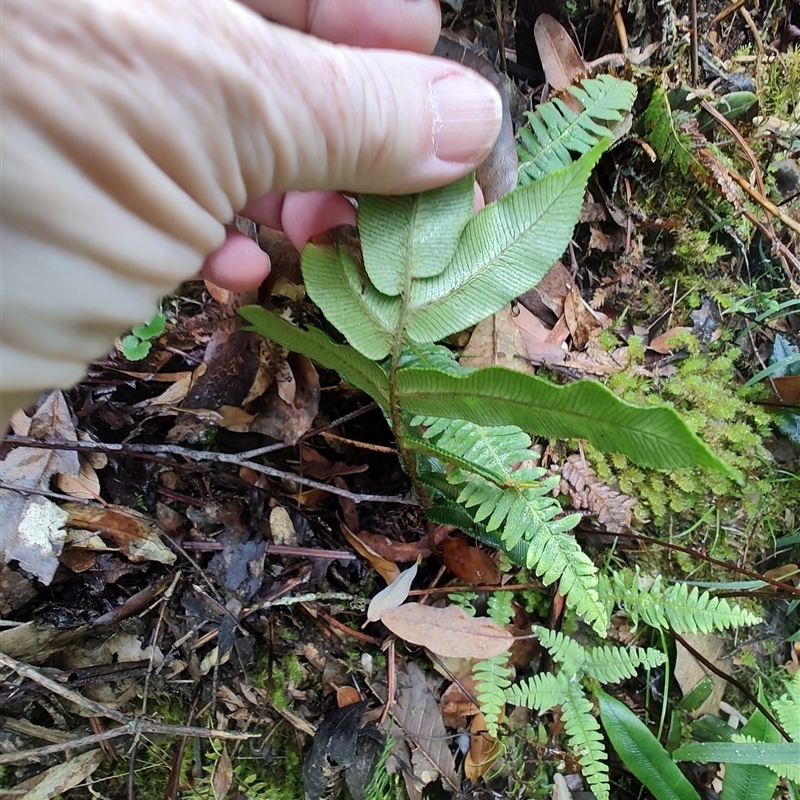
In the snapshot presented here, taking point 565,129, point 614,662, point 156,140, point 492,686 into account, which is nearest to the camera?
point 156,140

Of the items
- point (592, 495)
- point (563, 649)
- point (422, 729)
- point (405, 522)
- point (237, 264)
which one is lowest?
point (422, 729)

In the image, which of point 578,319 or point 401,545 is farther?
point 578,319

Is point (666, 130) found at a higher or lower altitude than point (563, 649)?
higher

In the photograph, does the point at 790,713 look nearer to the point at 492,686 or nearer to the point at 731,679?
the point at 731,679

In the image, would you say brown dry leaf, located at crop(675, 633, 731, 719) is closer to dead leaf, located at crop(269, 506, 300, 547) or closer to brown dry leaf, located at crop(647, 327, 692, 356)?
brown dry leaf, located at crop(647, 327, 692, 356)

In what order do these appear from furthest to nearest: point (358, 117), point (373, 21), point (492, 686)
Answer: point (492, 686), point (373, 21), point (358, 117)

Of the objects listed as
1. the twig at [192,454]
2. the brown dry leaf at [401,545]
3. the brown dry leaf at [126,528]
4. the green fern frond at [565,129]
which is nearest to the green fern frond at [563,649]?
the brown dry leaf at [401,545]

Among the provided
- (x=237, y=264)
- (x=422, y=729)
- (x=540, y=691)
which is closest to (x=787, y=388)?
(x=540, y=691)

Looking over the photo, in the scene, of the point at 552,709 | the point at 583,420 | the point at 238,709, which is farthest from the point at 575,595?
the point at 238,709

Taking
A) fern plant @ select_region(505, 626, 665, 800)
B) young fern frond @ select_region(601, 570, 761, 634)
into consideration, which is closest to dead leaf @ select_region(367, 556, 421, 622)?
fern plant @ select_region(505, 626, 665, 800)
